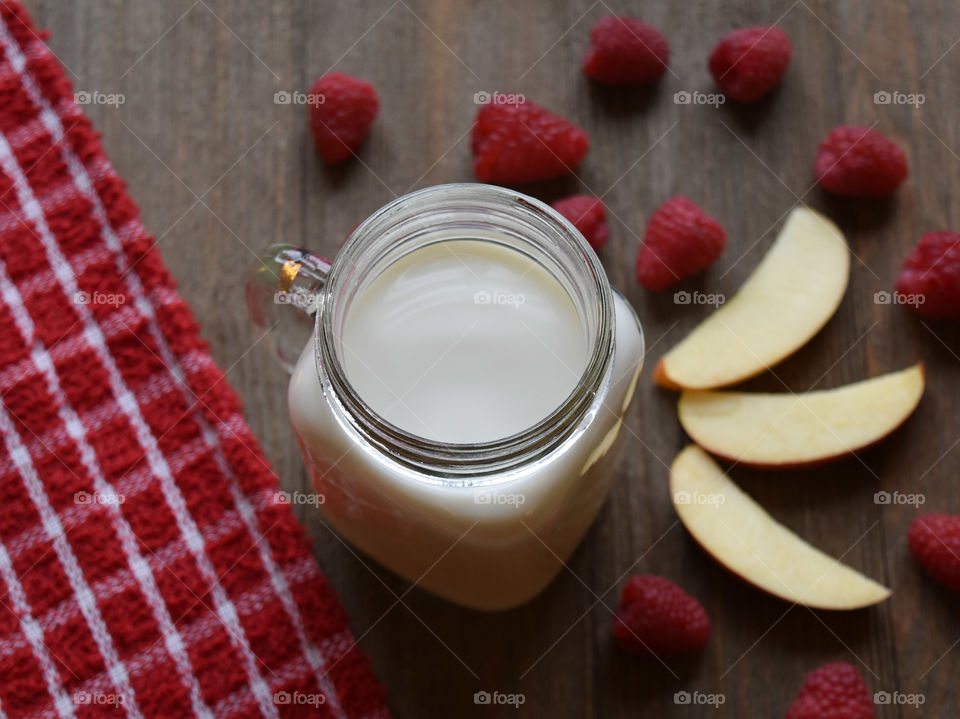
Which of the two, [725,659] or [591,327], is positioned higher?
[591,327]

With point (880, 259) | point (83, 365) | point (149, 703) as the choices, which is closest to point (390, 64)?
point (83, 365)

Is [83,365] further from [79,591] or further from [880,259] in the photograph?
[880,259]

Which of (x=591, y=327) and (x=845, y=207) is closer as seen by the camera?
(x=591, y=327)

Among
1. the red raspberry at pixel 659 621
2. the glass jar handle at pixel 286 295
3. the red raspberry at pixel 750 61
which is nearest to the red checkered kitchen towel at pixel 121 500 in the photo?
the glass jar handle at pixel 286 295
